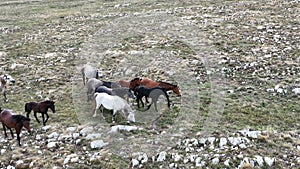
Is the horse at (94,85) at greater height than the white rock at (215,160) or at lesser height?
greater

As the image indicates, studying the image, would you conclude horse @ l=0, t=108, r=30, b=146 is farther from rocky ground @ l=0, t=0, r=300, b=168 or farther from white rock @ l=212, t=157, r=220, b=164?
white rock @ l=212, t=157, r=220, b=164

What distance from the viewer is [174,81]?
51.7ft

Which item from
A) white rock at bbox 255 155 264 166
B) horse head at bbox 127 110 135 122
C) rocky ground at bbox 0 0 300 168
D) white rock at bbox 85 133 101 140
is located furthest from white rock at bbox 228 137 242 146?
white rock at bbox 85 133 101 140

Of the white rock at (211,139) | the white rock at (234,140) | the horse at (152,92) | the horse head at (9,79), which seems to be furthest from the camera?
the horse head at (9,79)

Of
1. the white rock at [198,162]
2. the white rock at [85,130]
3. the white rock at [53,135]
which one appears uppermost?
the white rock at [85,130]

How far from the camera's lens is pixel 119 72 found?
56.6 feet

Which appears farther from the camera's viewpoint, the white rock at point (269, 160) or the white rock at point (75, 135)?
the white rock at point (75, 135)

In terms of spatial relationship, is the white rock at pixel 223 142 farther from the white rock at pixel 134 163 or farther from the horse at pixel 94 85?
the horse at pixel 94 85

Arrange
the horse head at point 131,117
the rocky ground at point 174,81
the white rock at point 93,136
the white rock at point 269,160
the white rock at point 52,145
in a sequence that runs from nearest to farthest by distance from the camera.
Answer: the white rock at point 269,160 → the rocky ground at point 174,81 → the white rock at point 52,145 → the white rock at point 93,136 → the horse head at point 131,117

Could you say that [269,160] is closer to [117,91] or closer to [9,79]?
[117,91]

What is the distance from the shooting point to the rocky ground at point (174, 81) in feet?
33.3

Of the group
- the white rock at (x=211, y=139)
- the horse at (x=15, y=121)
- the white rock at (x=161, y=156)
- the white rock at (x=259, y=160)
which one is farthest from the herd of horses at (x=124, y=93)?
the white rock at (x=259, y=160)

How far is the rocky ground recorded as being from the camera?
10.1 meters

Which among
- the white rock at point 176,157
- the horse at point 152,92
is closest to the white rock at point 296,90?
the horse at point 152,92
